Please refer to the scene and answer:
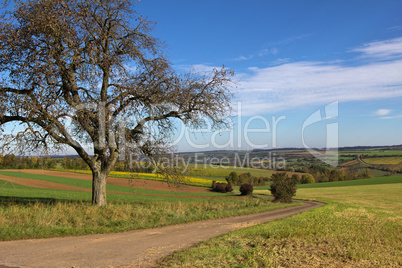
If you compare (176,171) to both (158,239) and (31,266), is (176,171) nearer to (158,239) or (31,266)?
(158,239)

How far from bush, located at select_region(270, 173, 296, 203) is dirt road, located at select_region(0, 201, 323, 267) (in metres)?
20.3

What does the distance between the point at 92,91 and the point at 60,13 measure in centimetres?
364

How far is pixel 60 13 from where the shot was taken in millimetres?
12977

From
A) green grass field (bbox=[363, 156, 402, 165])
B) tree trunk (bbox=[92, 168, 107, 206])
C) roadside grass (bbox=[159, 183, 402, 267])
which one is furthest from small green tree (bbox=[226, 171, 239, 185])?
roadside grass (bbox=[159, 183, 402, 267])

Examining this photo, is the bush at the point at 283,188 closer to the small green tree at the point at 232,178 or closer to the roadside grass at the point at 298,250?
the roadside grass at the point at 298,250

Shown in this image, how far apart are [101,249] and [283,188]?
79.5ft

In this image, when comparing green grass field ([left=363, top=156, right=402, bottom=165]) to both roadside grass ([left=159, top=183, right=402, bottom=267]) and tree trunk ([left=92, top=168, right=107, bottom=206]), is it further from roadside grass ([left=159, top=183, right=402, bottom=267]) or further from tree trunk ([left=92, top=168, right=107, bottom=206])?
tree trunk ([left=92, top=168, right=107, bottom=206])

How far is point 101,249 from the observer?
7578 mm

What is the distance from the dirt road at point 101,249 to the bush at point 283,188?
2033 cm

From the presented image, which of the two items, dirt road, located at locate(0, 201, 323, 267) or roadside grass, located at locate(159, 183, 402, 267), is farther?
dirt road, located at locate(0, 201, 323, 267)

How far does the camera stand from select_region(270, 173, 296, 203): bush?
95.9 feet

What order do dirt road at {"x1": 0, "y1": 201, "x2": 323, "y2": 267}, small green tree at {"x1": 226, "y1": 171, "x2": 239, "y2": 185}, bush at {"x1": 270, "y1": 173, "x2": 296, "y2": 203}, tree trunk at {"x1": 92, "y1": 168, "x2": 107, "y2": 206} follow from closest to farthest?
1. dirt road at {"x1": 0, "y1": 201, "x2": 323, "y2": 267}
2. tree trunk at {"x1": 92, "y1": 168, "x2": 107, "y2": 206}
3. bush at {"x1": 270, "y1": 173, "x2": 296, "y2": 203}
4. small green tree at {"x1": 226, "y1": 171, "x2": 239, "y2": 185}

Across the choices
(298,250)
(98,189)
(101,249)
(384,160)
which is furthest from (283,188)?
(384,160)

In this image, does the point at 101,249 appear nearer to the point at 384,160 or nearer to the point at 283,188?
the point at 283,188
